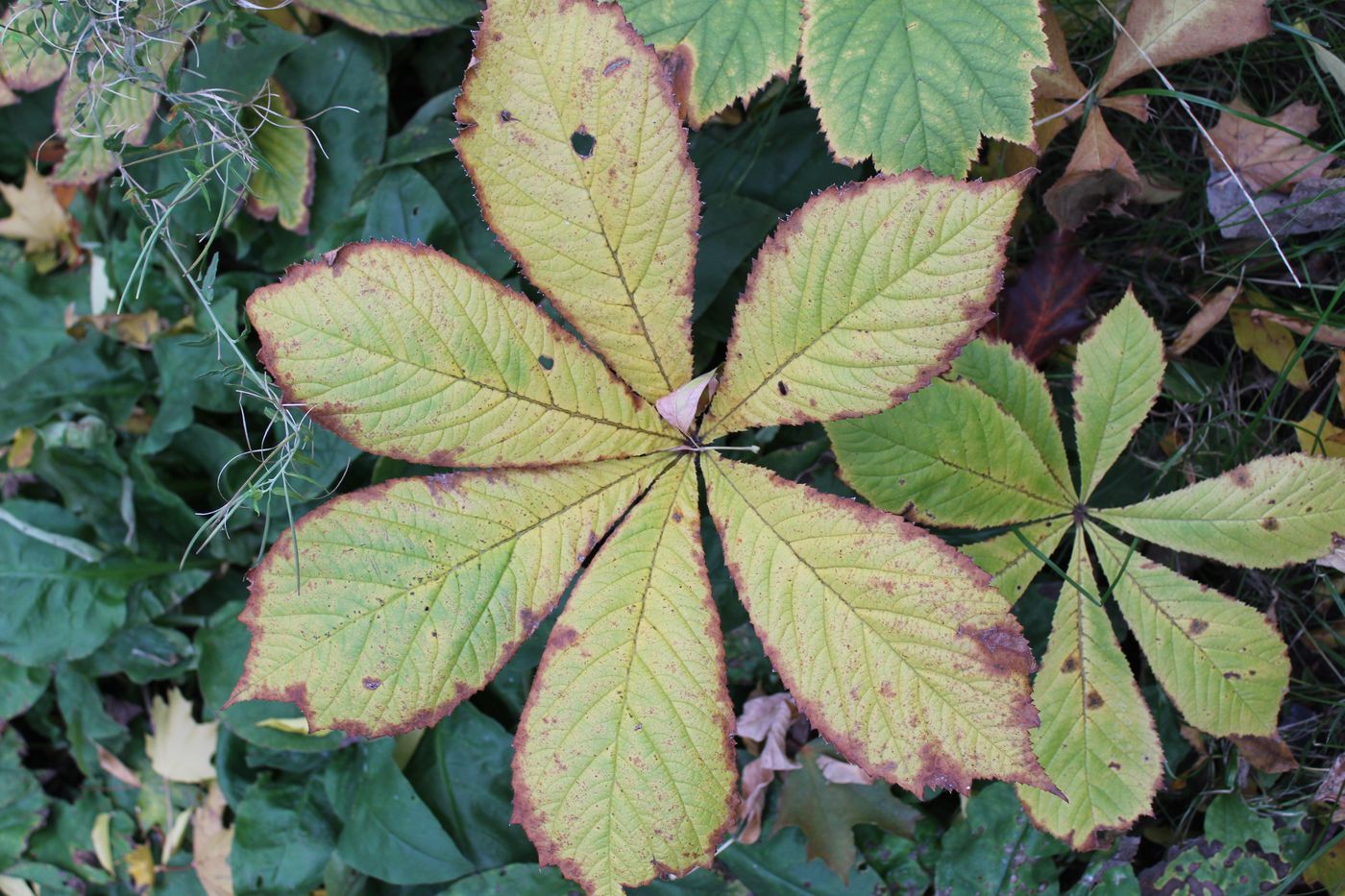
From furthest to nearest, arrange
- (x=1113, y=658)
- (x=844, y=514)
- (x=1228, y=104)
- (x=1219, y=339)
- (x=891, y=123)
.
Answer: (x=1219, y=339)
(x=1228, y=104)
(x=1113, y=658)
(x=891, y=123)
(x=844, y=514)

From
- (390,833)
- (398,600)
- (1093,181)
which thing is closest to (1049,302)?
(1093,181)

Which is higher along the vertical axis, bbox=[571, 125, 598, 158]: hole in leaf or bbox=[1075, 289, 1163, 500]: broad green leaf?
bbox=[571, 125, 598, 158]: hole in leaf

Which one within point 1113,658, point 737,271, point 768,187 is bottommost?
point 1113,658

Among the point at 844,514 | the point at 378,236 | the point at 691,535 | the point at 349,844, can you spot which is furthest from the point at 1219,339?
the point at 349,844

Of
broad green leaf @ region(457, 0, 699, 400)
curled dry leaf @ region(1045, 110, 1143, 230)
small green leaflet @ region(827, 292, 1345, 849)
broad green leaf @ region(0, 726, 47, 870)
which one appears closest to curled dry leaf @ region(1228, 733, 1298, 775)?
small green leaflet @ region(827, 292, 1345, 849)

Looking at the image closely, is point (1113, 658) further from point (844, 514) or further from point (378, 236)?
point (378, 236)

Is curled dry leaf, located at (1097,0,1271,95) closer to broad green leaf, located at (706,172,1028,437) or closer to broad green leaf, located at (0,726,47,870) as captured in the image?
broad green leaf, located at (706,172,1028,437)

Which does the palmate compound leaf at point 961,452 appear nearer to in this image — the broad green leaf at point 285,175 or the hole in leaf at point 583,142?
the hole in leaf at point 583,142
